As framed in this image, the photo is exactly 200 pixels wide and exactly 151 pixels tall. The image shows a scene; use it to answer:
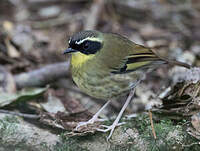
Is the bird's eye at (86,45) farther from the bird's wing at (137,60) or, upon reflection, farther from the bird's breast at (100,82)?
the bird's wing at (137,60)

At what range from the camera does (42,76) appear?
5.92 meters

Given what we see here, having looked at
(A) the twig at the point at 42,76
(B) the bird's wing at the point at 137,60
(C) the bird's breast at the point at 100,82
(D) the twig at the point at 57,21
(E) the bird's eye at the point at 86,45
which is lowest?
(A) the twig at the point at 42,76

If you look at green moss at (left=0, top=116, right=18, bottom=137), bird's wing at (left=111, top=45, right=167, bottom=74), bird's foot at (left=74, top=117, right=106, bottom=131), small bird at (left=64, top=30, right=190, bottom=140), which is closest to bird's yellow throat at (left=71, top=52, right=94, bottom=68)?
small bird at (left=64, top=30, right=190, bottom=140)

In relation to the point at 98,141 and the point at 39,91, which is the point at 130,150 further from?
the point at 39,91

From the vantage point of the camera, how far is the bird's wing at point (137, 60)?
14.8 ft

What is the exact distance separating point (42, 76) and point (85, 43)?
1.87 metres

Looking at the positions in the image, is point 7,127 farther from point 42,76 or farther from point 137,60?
point 42,76

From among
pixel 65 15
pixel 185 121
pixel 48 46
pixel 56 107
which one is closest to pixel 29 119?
pixel 56 107

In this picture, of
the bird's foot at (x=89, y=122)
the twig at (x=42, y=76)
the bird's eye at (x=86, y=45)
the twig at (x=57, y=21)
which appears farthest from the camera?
the twig at (x=57, y=21)

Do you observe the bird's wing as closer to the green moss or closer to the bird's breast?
the bird's breast

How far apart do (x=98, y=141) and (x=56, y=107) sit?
4.40 feet

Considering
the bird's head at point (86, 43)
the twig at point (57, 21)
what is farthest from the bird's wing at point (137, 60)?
the twig at point (57, 21)

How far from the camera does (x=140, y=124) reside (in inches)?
160

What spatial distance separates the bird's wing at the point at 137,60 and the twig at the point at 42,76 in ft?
5.67
